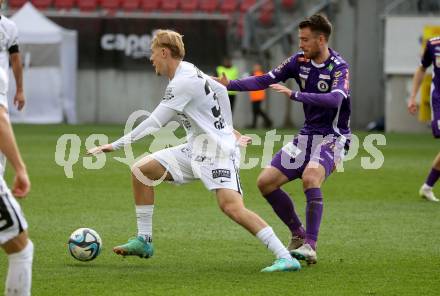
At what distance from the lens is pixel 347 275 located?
26.3ft

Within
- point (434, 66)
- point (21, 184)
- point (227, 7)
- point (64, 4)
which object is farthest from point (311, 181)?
point (64, 4)

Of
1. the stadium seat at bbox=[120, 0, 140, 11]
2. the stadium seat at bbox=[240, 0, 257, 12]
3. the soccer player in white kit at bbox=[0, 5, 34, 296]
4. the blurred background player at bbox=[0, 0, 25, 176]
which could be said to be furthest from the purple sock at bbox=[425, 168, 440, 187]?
the stadium seat at bbox=[120, 0, 140, 11]

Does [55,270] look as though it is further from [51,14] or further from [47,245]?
[51,14]

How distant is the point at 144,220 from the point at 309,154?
1.49 m

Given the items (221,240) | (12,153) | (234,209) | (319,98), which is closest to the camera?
(12,153)

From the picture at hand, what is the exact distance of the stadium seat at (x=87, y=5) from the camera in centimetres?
3378

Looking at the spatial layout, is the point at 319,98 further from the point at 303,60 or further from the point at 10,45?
the point at 10,45

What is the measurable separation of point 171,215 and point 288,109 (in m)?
20.3

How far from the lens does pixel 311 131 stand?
8.93 meters

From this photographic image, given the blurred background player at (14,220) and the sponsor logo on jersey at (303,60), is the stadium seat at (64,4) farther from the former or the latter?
the blurred background player at (14,220)

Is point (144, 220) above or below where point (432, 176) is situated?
above

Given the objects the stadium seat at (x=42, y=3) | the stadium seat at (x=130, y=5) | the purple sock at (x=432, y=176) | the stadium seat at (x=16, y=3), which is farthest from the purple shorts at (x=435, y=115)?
the stadium seat at (x=16, y=3)

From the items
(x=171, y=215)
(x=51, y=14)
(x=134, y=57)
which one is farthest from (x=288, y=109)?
(x=171, y=215)

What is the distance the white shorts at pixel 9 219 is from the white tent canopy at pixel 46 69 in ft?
81.4
